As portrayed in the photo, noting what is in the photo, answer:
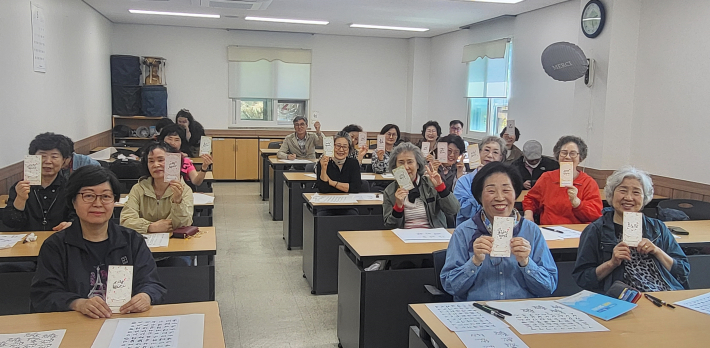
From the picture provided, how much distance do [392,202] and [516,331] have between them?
180 centimetres

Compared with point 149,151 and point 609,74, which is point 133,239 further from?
point 609,74

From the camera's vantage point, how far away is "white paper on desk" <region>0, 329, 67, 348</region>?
177 cm

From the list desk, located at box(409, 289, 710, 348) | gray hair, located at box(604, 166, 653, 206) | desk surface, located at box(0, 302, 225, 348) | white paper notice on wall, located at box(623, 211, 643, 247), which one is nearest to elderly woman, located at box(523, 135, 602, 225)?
gray hair, located at box(604, 166, 653, 206)

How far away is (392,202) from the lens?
3678 mm

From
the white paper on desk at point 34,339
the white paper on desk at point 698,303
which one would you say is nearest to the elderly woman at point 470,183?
the white paper on desk at point 698,303

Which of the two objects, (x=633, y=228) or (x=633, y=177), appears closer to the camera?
(x=633, y=228)

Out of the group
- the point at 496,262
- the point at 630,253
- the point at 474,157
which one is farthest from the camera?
the point at 474,157

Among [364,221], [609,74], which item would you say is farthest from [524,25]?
[364,221]

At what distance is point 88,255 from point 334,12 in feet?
21.0

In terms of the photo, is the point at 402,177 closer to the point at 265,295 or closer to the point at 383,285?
the point at 383,285

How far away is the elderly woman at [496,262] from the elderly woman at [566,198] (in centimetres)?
164

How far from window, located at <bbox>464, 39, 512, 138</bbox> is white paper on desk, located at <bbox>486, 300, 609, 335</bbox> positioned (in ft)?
20.5

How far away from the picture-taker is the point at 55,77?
598 centimetres

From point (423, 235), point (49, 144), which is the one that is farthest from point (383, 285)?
point (49, 144)
